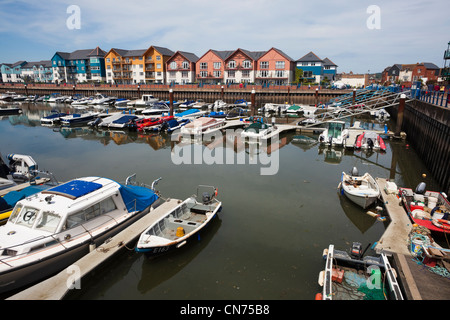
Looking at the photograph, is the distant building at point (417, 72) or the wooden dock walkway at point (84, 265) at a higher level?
the distant building at point (417, 72)

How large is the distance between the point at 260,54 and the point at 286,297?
264ft

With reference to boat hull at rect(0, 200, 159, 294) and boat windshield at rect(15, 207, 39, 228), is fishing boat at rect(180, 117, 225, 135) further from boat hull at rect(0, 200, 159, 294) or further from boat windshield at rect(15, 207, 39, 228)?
boat windshield at rect(15, 207, 39, 228)

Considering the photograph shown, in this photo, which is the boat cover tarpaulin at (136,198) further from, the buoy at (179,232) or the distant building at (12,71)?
the distant building at (12,71)

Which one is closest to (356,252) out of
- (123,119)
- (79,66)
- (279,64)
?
(123,119)

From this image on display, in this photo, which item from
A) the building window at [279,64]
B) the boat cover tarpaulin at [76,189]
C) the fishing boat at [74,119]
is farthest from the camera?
the building window at [279,64]

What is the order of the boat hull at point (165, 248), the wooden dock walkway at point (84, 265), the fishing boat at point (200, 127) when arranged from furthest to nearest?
the fishing boat at point (200, 127)
the boat hull at point (165, 248)
the wooden dock walkway at point (84, 265)

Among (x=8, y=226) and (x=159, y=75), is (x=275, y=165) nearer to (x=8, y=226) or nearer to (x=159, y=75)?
(x=8, y=226)

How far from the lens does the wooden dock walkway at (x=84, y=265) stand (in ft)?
26.3

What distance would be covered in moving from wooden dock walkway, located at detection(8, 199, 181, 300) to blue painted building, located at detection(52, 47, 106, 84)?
10751 centimetres

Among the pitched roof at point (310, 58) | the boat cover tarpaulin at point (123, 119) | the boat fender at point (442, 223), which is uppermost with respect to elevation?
the pitched roof at point (310, 58)

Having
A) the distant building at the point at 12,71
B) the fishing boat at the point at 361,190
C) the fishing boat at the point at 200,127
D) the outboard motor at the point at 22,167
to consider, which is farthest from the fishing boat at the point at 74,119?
the distant building at the point at 12,71

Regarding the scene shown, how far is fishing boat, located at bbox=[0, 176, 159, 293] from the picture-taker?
8703 millimetres

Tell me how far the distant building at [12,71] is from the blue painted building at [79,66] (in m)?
37.3

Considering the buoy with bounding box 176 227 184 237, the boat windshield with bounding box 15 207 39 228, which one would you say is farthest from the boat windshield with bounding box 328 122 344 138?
the boat windshield with bounding box 15 207 39 228
